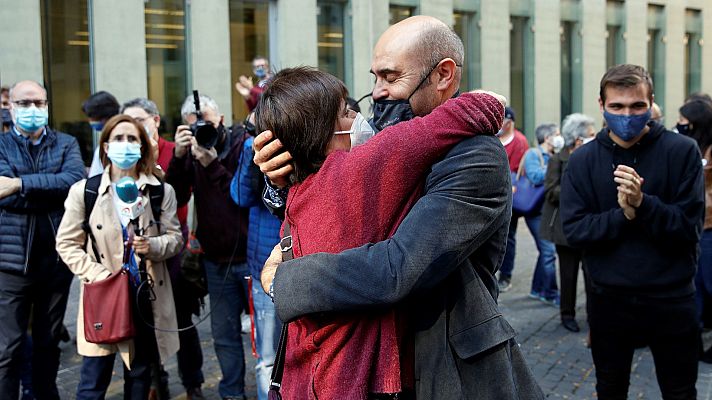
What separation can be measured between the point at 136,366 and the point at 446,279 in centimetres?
333

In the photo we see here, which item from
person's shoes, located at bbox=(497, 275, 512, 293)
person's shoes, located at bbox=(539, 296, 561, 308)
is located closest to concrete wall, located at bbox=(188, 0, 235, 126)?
person's shoes, located at bbox=(497, 275, 512, 293)

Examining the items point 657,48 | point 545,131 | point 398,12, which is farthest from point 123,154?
point 657,48

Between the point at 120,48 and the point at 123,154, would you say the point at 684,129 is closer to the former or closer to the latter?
the point at 123,154

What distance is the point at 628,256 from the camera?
4.03m

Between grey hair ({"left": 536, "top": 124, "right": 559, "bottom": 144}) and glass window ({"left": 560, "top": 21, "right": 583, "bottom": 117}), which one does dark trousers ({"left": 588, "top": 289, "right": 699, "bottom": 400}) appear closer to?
grey hair ({"left": 536, "top": 124, "right": 559, "bottom": 144})

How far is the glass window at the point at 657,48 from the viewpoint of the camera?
941 inches

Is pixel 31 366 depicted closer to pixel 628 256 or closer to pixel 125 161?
pixel 125 161

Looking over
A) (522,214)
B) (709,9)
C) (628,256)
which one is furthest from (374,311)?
(709,9)

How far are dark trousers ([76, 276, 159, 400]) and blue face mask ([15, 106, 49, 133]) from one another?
143 centimetres

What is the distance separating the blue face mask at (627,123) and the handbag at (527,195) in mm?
4592

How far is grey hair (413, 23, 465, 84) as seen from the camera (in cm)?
231

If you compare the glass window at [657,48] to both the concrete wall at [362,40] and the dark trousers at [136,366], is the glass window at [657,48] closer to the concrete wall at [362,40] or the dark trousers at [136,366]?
the concrete wall at [362,40]

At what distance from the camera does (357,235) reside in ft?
6.89

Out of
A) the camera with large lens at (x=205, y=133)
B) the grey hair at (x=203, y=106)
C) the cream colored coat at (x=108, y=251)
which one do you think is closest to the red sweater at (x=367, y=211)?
the cream colored coat at (x=108, y=251)
